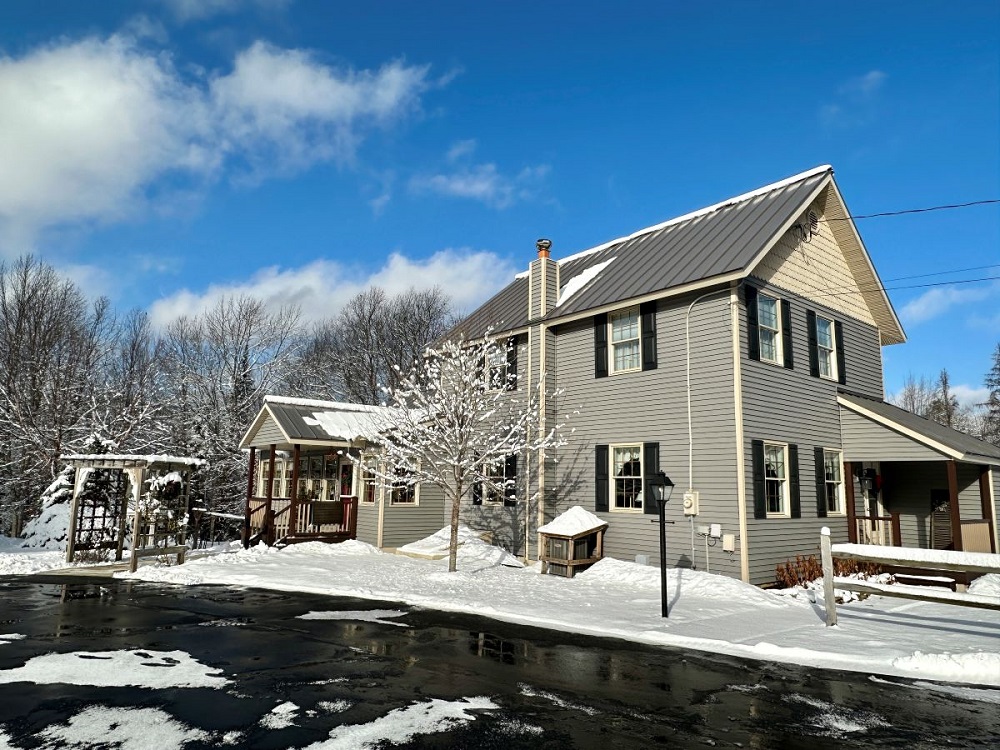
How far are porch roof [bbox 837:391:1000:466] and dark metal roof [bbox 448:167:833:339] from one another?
17.4ft

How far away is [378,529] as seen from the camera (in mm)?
19953

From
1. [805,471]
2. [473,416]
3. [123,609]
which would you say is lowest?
[123,609]

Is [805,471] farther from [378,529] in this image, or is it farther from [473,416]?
[378,529]

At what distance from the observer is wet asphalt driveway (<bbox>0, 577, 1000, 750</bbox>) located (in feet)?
17.6

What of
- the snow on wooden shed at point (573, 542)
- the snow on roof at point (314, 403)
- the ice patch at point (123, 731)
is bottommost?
the ice patch at point (123, 731)

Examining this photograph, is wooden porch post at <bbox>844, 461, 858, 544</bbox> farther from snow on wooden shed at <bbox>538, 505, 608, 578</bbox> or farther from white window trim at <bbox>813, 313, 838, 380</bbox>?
snow on wooden shed at <bbox>538, 505, 608, 578</bbox>

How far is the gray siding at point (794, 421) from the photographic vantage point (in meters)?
13.8

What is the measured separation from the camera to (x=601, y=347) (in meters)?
17.1

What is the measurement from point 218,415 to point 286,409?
12.0 m

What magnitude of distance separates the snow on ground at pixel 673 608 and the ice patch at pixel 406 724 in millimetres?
3853

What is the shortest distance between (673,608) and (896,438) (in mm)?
8322

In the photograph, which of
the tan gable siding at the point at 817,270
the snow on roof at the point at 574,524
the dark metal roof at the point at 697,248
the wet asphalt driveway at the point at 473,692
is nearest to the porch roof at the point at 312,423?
the snow on roof at the point at 574,524

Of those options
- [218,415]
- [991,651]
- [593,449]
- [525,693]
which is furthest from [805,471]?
[218,415]

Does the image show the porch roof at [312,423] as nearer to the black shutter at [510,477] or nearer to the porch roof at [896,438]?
the black shutter at [510,477]
